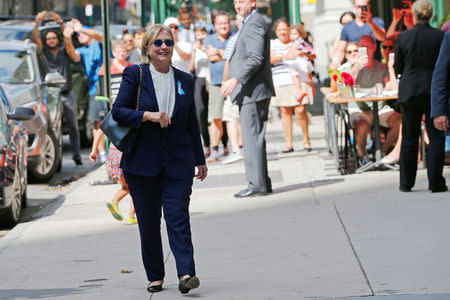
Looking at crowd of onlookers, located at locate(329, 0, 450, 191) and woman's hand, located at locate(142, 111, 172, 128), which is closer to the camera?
woman's hand, located at locate(142, 111, 172, 128)

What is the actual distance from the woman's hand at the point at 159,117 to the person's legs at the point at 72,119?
392 inches

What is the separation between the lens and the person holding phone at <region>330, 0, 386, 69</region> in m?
14.4

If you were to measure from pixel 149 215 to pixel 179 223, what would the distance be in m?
0.25

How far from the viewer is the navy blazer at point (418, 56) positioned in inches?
411

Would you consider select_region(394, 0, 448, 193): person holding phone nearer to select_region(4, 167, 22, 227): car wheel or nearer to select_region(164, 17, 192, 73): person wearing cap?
select_region(4, 167, 22, 227): car wheel

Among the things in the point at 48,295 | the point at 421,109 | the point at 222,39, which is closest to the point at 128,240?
the point at 48,295

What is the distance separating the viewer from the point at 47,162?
14773 millimetres

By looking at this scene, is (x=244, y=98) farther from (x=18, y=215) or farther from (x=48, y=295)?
(x=48, y=295)

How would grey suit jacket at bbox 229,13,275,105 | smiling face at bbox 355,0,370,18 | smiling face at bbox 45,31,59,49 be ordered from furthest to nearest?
1. smiling face at bbox 45,31,59,49
2. smiling face at bbox 355,0,370,18
3. grey suit jacket at bbox 229,13,275,105

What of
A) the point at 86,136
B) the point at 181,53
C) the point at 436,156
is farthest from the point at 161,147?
the point at 86,136

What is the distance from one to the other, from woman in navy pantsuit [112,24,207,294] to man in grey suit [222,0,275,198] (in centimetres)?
399

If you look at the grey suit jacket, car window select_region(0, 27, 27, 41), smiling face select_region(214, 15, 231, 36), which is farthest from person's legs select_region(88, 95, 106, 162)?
the grey suit jacket

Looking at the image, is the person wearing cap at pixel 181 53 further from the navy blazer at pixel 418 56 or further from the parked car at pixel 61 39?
Result: the navy blazer at pixel 418 56

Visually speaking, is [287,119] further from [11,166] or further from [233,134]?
[11,166]
